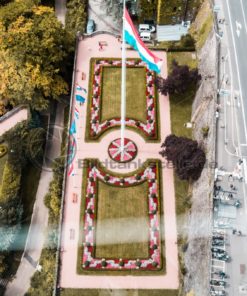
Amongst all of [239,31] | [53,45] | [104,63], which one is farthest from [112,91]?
[239,31]

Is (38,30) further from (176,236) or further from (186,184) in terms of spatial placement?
(176,236)

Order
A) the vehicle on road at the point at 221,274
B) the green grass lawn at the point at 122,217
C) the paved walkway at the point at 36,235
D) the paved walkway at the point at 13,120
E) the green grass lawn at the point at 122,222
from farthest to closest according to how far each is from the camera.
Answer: the paved walkway at the point at 13,120 → the paved walkway at the point at 36,235 → the green grass lawn at the point at 122,222 → the green grass lawn at the point at 122,217 → the vehicle on road at the point at 221,274

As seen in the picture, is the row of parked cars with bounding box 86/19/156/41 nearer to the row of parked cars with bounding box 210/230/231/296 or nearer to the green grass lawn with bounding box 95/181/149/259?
the green grass lawn with bounding box 95/181/149/259

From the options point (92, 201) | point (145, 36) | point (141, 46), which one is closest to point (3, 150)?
point (92, 201)

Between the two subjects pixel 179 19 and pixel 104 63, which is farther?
pixel 179 19

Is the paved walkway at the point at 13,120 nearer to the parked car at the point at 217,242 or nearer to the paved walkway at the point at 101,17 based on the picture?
the paved walkway at the point at 101,17

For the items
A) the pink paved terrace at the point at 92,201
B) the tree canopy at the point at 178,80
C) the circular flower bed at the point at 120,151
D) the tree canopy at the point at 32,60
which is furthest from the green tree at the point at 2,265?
the tree canopy at the point at 178,80

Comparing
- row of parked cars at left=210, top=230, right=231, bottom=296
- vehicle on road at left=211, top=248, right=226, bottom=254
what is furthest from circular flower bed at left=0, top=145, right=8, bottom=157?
vehicle on road at left=211, top=248, right=226, bottom=254
